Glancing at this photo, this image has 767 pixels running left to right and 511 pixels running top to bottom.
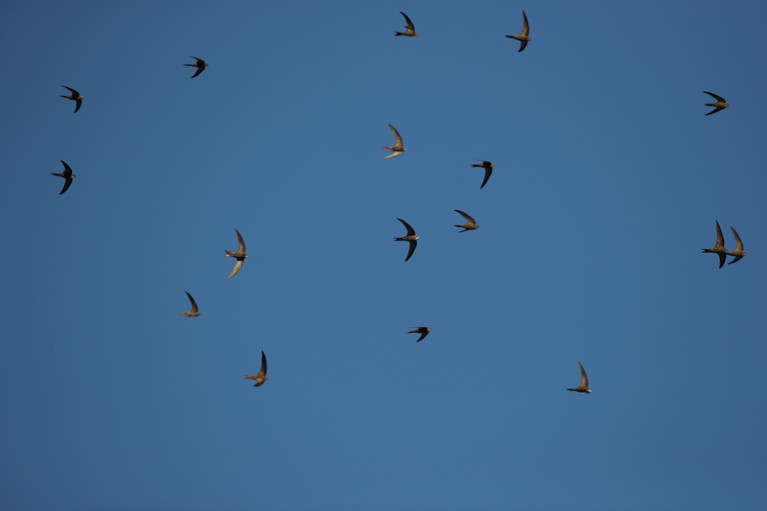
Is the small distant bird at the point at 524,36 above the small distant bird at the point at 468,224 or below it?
above

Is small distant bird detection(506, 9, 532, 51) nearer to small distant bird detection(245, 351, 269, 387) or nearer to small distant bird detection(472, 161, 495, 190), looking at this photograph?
small distant bird detection(472, 161, 495, 190)

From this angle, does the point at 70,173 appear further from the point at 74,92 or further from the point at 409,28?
the point at 409,28

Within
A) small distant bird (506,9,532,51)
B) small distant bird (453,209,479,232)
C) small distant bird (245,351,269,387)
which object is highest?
small distant bird (506,9,532,51)

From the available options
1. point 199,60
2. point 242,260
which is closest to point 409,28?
point 199,60

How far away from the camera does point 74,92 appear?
2638 inches

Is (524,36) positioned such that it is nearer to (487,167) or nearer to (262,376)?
(487,167)

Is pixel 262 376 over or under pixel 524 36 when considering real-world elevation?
under

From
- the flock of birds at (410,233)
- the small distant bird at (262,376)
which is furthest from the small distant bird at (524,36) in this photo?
the small distant bird at (262,376)

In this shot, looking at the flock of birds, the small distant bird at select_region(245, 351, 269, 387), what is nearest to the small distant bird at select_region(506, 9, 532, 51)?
the flock of birds

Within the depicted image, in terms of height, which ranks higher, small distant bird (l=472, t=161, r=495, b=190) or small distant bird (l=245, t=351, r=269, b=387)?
small distant bird (l=472, t=161, r=495, b=190)

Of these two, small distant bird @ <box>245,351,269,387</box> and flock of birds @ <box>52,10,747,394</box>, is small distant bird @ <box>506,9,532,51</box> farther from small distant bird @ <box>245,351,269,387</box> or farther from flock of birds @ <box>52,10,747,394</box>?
small distant bird @ <box>245,351,269,387</box>

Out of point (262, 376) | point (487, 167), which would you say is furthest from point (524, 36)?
point (262, 376)

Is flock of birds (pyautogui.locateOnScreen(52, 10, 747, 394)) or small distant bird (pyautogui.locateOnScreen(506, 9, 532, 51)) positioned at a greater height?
small distant bird (pyautogui.locateOnScreen(506, 9, 532, 51))

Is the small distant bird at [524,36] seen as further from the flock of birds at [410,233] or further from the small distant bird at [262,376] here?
the small distant bird at [262,376]
